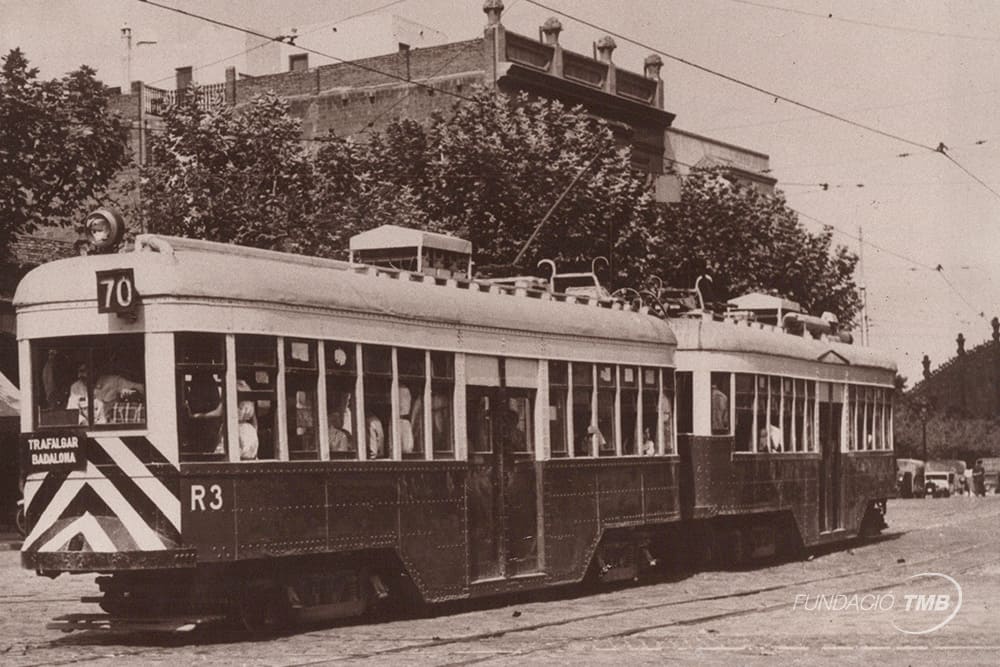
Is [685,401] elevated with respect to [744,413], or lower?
elevated

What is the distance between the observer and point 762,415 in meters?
23.9

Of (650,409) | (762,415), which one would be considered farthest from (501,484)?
(762,415)

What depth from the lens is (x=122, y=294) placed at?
13.6m

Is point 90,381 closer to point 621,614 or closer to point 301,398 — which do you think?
point 301,398

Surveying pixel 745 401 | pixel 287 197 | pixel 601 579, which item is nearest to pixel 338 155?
pixel 287 197

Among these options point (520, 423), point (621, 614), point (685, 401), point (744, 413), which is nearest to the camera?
point (621, 614)

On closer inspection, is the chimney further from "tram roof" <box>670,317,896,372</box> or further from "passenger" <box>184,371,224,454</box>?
"passenger" <box>184,371,224,454</box>

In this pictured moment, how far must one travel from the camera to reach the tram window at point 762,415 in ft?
77.8

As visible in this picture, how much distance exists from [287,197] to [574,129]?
7.61m

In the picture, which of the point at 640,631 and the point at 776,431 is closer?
the point at 640,631

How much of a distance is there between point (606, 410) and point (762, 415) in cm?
503

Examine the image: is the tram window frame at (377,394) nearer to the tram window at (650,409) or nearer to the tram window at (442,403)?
the tram window at (442,403)

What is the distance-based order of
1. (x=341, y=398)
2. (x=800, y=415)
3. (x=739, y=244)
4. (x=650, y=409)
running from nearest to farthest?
(x=341, y=398), (x=650, y=409), (x=800, y=415), (x=739, y=244)

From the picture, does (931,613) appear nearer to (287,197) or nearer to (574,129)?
(287,197)
